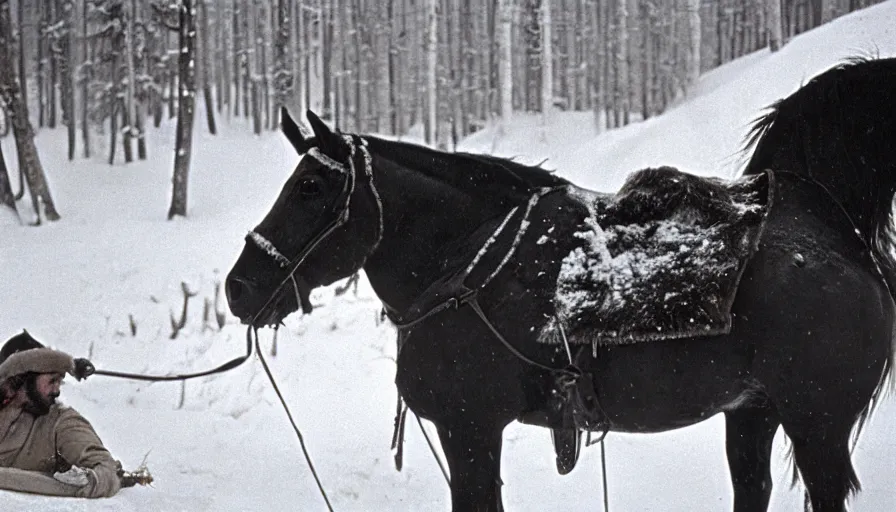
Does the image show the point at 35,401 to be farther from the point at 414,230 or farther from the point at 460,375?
the point at 460,375

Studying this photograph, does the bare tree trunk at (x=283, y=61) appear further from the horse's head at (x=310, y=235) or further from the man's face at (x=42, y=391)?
the horse's head at (x=310, y=235)

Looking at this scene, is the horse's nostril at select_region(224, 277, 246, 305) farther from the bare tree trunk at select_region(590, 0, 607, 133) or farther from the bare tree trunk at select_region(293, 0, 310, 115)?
the bare tree trunk at select_region(293, 0, 310, 115)

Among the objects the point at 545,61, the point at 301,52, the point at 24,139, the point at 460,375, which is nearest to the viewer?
the point at 460,375

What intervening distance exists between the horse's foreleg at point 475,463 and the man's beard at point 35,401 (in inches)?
80.7

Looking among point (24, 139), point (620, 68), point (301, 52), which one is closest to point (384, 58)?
point (301, 52)

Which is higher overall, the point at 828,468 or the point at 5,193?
the point at 828,468

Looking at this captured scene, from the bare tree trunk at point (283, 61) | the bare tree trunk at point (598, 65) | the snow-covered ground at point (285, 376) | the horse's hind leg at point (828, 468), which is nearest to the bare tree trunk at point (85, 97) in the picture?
the bare tree trunk at point (283, 61)

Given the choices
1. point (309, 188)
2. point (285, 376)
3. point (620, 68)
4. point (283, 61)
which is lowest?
point (285, 376)

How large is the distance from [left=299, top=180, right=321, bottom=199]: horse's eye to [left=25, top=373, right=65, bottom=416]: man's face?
1568 millimetres

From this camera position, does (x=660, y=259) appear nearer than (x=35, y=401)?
Yes

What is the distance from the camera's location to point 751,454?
3756 millimetres

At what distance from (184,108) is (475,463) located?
53.7 feet

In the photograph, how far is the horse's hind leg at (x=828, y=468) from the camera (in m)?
3.13

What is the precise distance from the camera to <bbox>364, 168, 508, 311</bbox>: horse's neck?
145 inches
